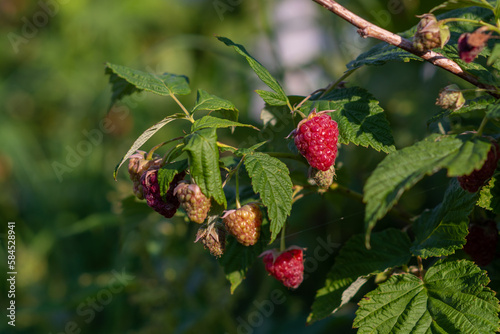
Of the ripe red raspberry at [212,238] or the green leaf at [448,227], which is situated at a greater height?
the ripe red raspberry at [212,238]

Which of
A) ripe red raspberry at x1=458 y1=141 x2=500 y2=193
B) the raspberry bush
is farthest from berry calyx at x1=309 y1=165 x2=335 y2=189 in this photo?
ripe red raspberry at x1=458 y1=141 x2=500 y2=193

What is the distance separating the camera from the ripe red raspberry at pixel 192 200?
81 centimetres

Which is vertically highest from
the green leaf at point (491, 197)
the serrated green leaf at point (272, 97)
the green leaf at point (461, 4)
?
the green leaf at point (461, 4)

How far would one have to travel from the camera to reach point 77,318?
232 cm

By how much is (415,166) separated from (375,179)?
0.18 ft

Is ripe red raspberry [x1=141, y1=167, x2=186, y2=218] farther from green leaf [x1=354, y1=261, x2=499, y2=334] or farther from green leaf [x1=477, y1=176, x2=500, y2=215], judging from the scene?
green leaf [x1=477, y1=176, x2=500, y2=215]

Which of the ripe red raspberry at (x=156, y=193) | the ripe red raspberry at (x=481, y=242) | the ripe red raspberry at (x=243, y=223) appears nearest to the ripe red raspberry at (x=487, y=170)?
the ripe red raspberry at (x=481, y=242)

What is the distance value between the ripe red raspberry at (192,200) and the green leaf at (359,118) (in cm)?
26

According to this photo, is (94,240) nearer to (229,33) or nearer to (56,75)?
(56,75)

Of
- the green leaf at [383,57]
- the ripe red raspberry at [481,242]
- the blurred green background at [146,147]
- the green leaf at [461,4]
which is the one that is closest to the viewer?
the green leaf at [461,4]

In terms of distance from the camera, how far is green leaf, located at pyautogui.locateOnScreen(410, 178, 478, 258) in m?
0.84

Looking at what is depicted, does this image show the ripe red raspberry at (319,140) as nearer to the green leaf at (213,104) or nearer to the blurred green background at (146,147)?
the green leaf at (213,104)

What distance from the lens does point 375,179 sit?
2.15 feet

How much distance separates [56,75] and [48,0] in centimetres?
68
